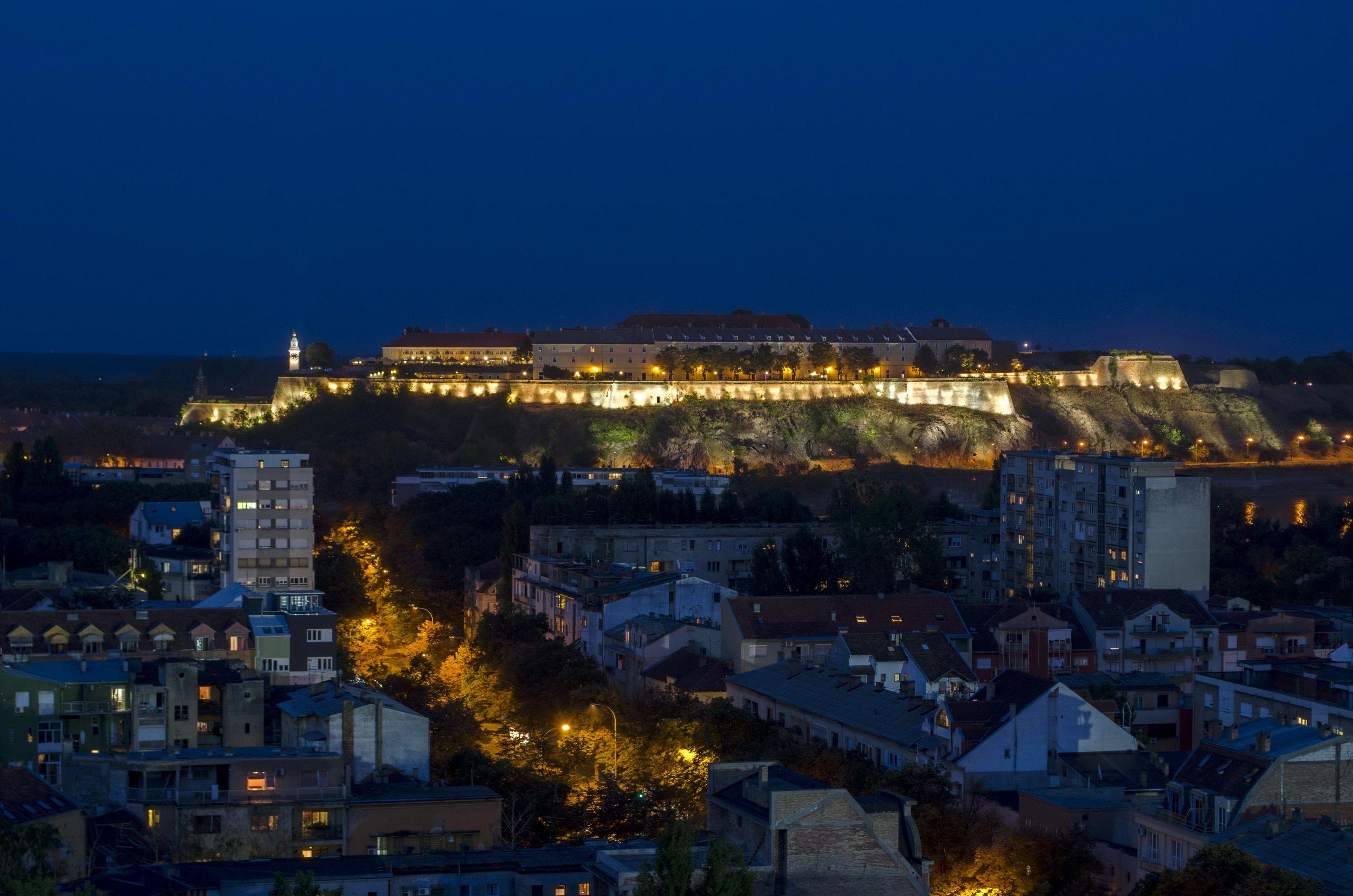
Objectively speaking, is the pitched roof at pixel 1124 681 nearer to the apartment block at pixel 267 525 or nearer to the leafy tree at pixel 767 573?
the leafy tree at pixel 767 573

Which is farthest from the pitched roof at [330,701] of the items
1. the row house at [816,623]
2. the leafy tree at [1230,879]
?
the leafy tree at [1230,879]

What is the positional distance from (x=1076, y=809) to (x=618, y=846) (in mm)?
5626

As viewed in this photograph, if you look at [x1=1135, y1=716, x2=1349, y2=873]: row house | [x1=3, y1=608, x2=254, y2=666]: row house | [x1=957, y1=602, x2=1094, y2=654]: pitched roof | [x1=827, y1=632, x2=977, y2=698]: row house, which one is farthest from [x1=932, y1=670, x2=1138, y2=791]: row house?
[x1=3, y1=608, x2=254, y2=666]: row house

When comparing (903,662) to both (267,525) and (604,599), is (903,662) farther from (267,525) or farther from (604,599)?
(267,525)

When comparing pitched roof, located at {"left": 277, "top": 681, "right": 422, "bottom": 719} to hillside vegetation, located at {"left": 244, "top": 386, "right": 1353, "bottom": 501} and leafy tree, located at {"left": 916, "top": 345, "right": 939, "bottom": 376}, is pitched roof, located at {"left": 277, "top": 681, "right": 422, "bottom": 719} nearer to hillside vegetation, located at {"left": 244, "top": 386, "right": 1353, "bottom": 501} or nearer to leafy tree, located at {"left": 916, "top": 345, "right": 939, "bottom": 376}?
hillside vegetation, located at {"left": 244, "top": 386, "right": 1353, "bottom": 501}

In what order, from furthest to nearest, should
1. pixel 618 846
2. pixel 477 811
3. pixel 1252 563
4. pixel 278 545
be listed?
pixel 1252 563
pixel 278 545
pixel 477 811
pixel 618 846

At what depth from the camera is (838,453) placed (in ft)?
287

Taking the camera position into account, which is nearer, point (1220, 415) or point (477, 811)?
point (477, 811)

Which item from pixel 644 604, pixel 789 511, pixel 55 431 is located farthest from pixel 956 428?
pixel 644 604

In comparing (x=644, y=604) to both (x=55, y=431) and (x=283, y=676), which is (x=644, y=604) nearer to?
(x=283, y=676)

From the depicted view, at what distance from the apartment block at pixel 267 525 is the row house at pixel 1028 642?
1917cm

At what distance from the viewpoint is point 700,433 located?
85.9m

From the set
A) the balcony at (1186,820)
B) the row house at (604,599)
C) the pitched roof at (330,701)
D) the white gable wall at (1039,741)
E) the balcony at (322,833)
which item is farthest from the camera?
the row house at (604,599)

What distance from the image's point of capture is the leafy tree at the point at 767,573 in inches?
1656
